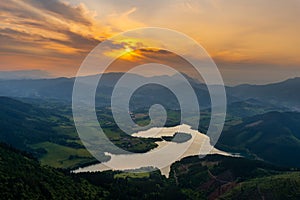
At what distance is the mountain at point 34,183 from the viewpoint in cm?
6525

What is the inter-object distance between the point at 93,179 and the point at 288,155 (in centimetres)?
12462

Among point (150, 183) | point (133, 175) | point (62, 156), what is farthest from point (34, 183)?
point (62, 156)

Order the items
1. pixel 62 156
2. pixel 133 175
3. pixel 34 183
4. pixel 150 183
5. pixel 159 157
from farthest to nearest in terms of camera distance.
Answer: pixel 62 156
pixel 159 157
pixel 133 175
pixel 150 183
pixel 34 183

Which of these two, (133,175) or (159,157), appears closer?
(133,175)

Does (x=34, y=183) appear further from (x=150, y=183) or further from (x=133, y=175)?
(x=133, y=175)

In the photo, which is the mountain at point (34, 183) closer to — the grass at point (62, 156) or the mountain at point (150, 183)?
the mountain at point (150, 183)

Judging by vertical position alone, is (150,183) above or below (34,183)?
below

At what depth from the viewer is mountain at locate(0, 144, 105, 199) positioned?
6525cm

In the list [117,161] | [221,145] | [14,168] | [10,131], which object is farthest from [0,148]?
[221,145]

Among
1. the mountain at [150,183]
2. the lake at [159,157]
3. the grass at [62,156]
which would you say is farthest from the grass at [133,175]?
the grass at [62,156]

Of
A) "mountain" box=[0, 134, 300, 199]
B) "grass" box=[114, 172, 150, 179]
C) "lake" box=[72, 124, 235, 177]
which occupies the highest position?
"mountain" box=[0, 134, 300, 199]

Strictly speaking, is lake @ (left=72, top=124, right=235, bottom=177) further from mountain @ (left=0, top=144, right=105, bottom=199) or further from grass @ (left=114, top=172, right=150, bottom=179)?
mountain @ (left=0, top=144, right=105, bottom=199)

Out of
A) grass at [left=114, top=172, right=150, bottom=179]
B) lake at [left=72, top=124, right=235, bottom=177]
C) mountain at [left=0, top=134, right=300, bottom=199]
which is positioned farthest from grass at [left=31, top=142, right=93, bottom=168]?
mountain at [left=0, top=134, right=300, bottom=199]

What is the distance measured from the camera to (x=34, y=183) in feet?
233
